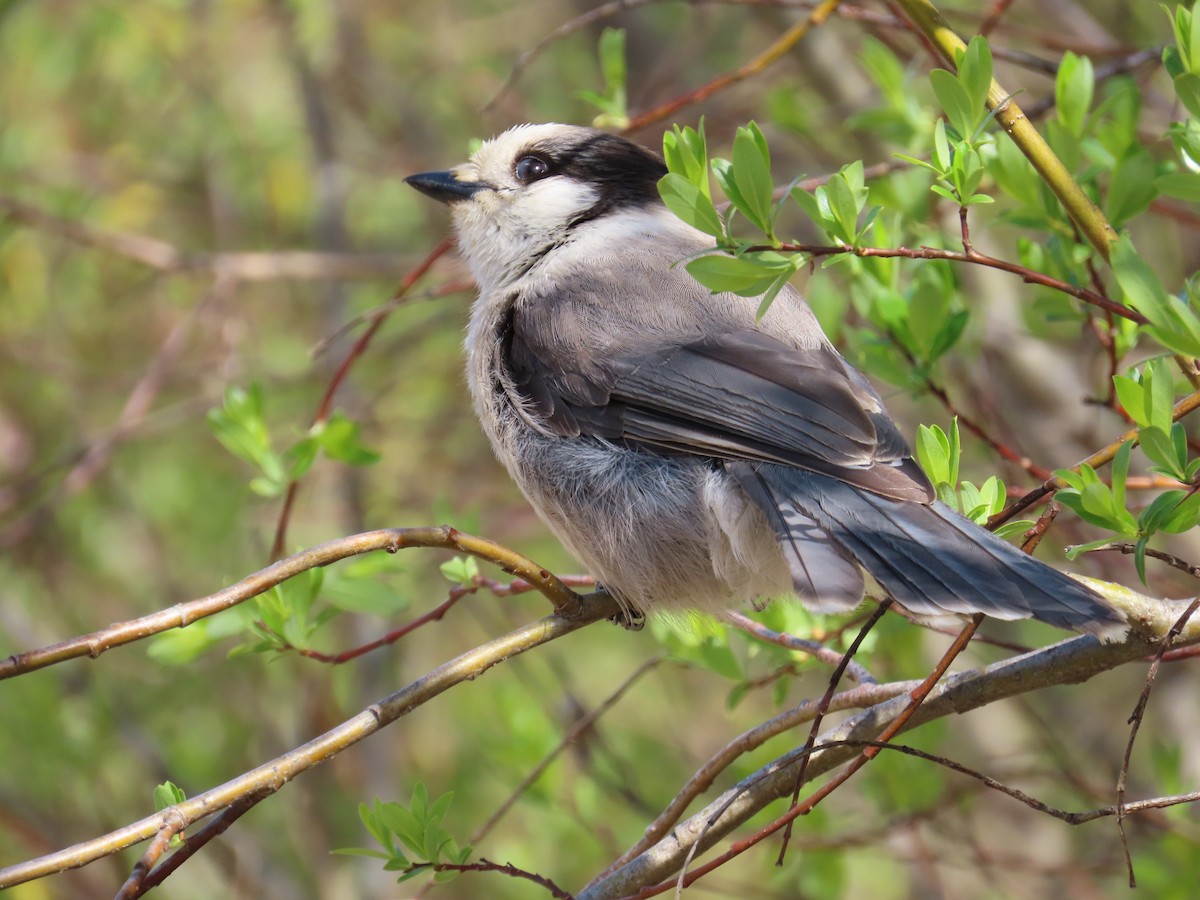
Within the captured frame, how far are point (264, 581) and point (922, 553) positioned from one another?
106 centimetres

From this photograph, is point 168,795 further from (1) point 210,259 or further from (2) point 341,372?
(1) point 210,259

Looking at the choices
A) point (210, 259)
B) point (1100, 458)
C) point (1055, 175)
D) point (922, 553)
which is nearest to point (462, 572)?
point (922, 553)

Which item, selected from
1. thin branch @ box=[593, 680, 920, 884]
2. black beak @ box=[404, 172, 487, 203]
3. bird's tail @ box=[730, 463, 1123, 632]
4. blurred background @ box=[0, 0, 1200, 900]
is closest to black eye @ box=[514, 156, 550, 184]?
black beak @ box=[404, 172, 487, 203]

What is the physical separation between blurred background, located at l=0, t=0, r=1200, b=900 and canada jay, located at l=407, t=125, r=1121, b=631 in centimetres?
67

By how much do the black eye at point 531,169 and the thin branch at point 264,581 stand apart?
1711 mm

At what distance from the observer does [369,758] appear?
14.9 feet

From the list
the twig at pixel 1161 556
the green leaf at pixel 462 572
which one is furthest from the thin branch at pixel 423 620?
the twig at pixel 1161 556

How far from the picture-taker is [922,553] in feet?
7.00

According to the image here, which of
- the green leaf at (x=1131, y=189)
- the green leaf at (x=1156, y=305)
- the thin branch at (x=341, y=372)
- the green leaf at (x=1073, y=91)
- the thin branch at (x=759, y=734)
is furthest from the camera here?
the thin branch at (x=341, y=372)

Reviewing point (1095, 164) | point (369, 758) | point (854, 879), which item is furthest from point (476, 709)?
point (1095, 164)

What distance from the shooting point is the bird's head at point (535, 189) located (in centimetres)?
347

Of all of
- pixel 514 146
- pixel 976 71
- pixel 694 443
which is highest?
pixel 976 71

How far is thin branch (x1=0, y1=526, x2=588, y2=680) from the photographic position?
1.70 metres

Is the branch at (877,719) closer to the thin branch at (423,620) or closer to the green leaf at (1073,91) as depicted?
the thin branch at (423,620)
